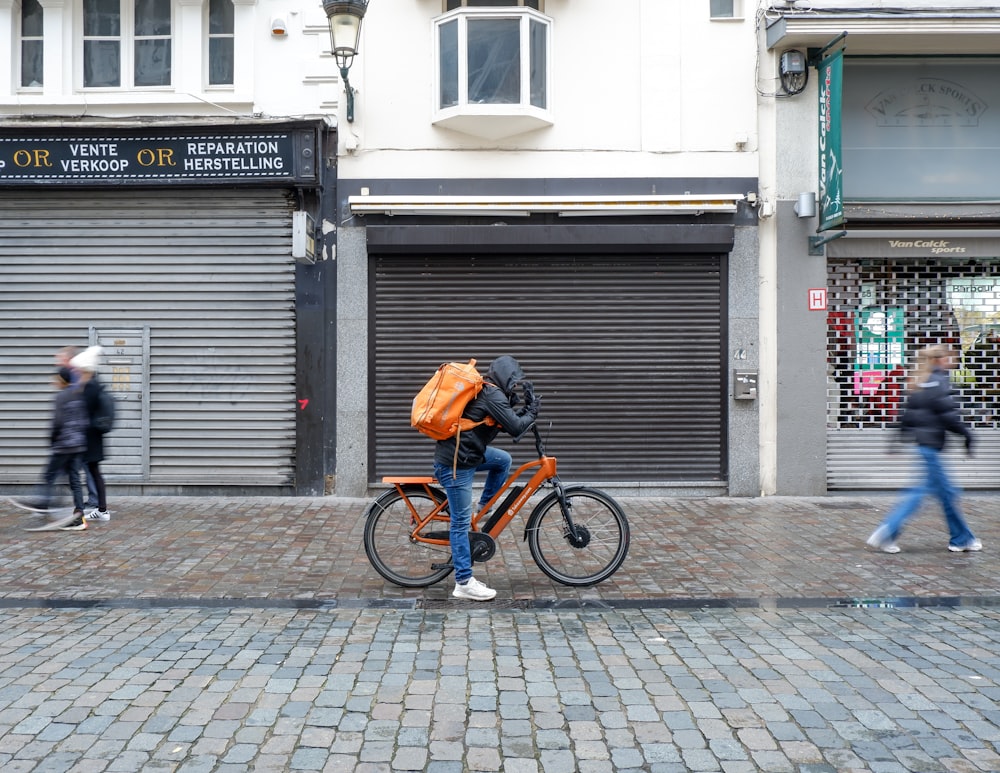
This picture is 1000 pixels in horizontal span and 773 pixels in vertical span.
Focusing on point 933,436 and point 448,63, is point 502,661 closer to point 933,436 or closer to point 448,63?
point 933,436

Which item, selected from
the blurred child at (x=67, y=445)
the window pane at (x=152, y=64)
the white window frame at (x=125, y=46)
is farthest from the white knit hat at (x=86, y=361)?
the window pane at (x=152, y=64)

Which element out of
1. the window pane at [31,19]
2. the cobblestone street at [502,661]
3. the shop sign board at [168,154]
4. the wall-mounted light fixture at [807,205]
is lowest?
the cobblestone street at [502,661]

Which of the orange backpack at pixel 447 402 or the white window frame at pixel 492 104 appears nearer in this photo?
the orange backpack at pixel 447 402

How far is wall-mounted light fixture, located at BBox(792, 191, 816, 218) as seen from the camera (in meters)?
10.9

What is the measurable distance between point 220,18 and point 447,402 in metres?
7.54

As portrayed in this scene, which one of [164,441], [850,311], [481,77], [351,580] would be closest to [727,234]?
[850,311]

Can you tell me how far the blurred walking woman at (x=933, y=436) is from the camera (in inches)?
306

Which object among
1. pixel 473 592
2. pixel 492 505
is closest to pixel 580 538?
pixel 492 505

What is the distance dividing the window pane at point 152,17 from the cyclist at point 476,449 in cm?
762

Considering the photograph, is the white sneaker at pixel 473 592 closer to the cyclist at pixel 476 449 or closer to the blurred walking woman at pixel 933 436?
the cyclist at pixel 476 449

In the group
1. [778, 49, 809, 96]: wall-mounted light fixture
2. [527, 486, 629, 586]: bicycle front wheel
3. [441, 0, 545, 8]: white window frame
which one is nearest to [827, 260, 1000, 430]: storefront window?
[778, 49, 809, 96]: wall-mounted light fixture

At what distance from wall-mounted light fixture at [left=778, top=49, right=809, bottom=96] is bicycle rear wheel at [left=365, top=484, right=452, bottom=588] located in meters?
7.27

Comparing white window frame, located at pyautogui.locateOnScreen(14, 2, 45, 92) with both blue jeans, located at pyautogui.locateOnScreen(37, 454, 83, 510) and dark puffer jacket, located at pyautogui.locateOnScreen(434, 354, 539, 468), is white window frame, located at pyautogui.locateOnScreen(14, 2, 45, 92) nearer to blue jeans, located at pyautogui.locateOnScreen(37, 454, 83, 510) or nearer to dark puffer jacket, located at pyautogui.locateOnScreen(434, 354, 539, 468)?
blue jeans, located at pyautogui.locateOnScreen(37, 454, 83, 510)

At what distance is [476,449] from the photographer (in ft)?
20.5
